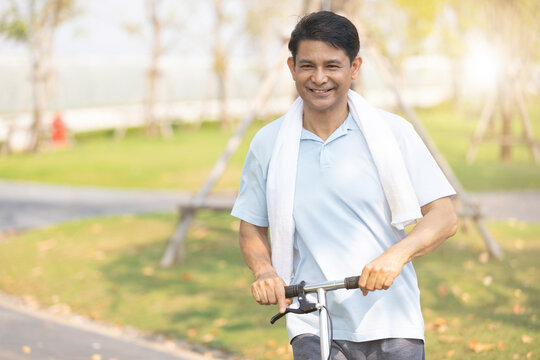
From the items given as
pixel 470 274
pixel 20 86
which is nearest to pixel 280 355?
pixel 470 274

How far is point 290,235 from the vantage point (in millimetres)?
3053

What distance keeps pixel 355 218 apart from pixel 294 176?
0.25 metres

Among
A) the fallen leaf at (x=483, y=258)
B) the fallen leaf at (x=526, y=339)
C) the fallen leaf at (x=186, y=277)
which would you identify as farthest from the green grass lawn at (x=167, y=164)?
the fallen leaf at (x=526, y=339)

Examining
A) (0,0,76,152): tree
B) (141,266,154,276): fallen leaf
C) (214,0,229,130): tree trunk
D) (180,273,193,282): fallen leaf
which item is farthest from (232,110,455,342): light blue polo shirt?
(214,0,229,130): tree trunk

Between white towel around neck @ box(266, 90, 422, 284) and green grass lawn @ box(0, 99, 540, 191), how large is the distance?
1211 centimetres

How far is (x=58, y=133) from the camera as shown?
2486 centimetres

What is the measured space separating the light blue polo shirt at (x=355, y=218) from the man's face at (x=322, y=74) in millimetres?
111

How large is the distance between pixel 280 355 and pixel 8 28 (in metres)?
18.1

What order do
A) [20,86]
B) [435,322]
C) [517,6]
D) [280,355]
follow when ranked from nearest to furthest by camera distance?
1. [280,355]
2. [435,322]
3. [517,6]
4. [20,86]

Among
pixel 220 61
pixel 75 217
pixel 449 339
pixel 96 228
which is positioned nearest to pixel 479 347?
pixel 449 339

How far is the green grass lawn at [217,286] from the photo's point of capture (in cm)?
648

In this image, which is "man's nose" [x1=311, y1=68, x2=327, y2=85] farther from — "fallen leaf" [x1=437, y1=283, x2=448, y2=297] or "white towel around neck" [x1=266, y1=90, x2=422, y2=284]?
"fallen leaf" [x1=437, y1=283, x2=448, y2=297]

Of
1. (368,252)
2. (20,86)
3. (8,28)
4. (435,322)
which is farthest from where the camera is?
(20,86)

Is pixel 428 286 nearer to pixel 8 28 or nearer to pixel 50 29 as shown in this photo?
pixel 8 28
